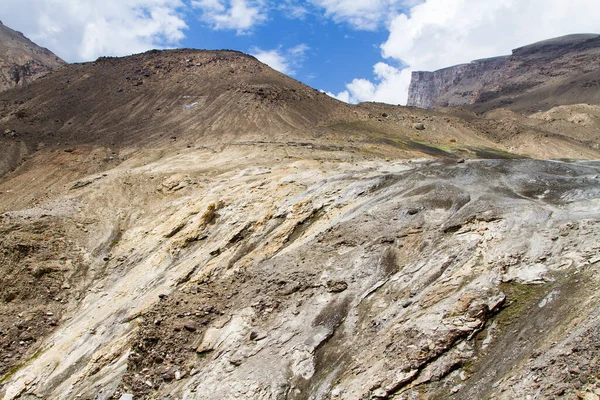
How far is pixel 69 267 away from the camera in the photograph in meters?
17.2

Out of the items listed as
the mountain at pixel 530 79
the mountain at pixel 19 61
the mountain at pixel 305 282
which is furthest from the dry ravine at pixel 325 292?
the mountain at pixel 530 79

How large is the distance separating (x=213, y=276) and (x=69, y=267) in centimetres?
785

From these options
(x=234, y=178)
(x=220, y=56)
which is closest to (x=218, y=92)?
(x=220, y=56)

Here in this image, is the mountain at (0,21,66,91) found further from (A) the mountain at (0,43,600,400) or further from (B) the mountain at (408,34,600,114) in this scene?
(B) the mountain at (408,34,600,114)

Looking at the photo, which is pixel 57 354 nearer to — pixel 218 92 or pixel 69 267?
pixel 69 267

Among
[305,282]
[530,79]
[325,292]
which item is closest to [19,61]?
[305,282]

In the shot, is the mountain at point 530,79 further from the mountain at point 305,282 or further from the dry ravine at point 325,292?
the dry ravine at point 325,292

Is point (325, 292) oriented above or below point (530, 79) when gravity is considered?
below

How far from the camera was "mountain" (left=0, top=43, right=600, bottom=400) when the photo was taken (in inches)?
307

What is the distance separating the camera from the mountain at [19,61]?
8731cm

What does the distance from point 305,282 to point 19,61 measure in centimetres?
10771

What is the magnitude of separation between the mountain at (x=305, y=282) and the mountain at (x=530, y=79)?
10638 cm

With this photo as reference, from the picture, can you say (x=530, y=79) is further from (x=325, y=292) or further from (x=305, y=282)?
(x=325, y=292)

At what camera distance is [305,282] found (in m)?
11.2
